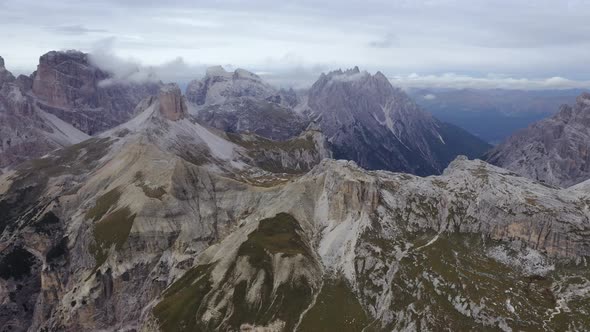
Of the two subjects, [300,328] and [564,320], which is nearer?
[564,320]

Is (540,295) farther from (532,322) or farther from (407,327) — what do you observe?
(407,327)

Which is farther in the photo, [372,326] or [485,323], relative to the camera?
[372,326]

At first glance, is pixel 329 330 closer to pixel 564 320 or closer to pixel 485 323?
pixel 485 323

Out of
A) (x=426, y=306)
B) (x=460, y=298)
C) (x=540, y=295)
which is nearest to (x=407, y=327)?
(x=426, y=306)

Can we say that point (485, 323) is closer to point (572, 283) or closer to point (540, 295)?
point (540, 295)

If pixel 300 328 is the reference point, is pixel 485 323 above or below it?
above

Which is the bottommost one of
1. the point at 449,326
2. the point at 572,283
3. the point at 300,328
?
the point at 300,328

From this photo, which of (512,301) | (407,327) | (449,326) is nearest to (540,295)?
(512,301)

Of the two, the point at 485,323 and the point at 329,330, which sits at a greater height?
the point at 485,323
